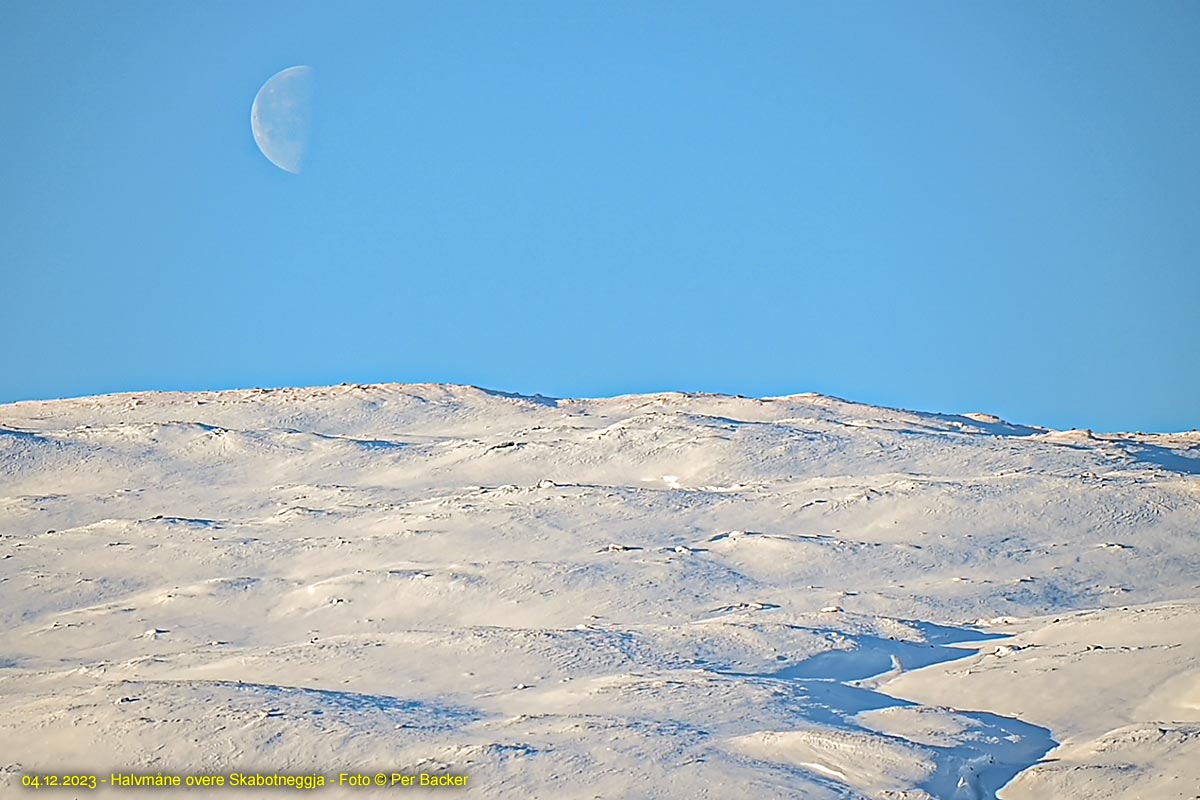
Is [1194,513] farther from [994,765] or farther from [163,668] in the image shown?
[163,668]

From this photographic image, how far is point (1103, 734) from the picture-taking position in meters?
11.6

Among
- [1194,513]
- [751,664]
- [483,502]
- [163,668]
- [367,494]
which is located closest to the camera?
[751,664]

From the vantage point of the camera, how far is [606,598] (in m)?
16.4

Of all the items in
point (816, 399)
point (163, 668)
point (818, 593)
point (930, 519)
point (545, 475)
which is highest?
point (816, 399)

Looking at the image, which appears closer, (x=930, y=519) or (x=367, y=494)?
(x=930, y=519)

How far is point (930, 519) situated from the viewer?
19312mm

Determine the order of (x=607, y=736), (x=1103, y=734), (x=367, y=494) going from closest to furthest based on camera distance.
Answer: (x=607, y=736) < (x=1103, y=734) < (x=367, y=494)

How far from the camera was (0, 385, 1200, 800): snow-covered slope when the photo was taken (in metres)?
10.9

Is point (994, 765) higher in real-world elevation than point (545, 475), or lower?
lower

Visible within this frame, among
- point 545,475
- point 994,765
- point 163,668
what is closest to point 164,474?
point 545,475

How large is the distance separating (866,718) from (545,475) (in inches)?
453

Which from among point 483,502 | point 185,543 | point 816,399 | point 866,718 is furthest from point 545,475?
point 866,718

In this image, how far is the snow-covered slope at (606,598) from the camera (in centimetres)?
1088

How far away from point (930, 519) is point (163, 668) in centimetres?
1019
